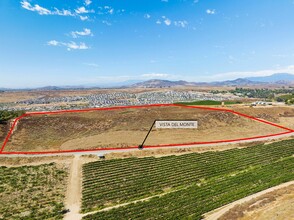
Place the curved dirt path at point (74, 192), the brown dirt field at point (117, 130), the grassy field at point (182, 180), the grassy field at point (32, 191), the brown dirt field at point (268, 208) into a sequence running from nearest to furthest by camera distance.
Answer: the brown dirt field at point (268, 208), the curved dirt path at point (74, 192), the grassy field at point (32, 191), the grassy field at point (182, 180), the brown dirt field at point (117, 130)

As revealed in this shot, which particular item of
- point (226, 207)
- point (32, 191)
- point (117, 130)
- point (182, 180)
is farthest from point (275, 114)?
point (32, 191)

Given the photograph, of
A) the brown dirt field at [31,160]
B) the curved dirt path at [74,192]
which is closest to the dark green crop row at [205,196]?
the curved dirt path at [74,192]

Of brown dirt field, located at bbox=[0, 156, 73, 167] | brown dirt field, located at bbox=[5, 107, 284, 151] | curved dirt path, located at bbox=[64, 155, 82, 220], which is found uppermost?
brown dirt field, located at bbox=[5, 107, 284, 151]

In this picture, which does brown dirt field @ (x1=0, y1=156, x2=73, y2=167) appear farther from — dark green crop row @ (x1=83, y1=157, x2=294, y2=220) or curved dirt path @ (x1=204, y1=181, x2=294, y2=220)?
curved dirt path @ (x1=204, y1=181, x2=294, y2=220)

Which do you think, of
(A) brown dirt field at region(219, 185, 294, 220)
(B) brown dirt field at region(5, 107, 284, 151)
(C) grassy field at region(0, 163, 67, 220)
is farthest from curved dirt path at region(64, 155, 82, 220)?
(A) brown dirt field at region(219, 185, 294, 220)

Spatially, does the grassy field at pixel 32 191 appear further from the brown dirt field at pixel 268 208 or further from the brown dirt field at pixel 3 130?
the brown dirt field at pixel 268 208

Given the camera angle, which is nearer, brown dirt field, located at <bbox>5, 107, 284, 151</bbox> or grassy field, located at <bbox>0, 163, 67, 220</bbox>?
grassy field, located at <bbox>0, 163, 67, 220</bbox>
